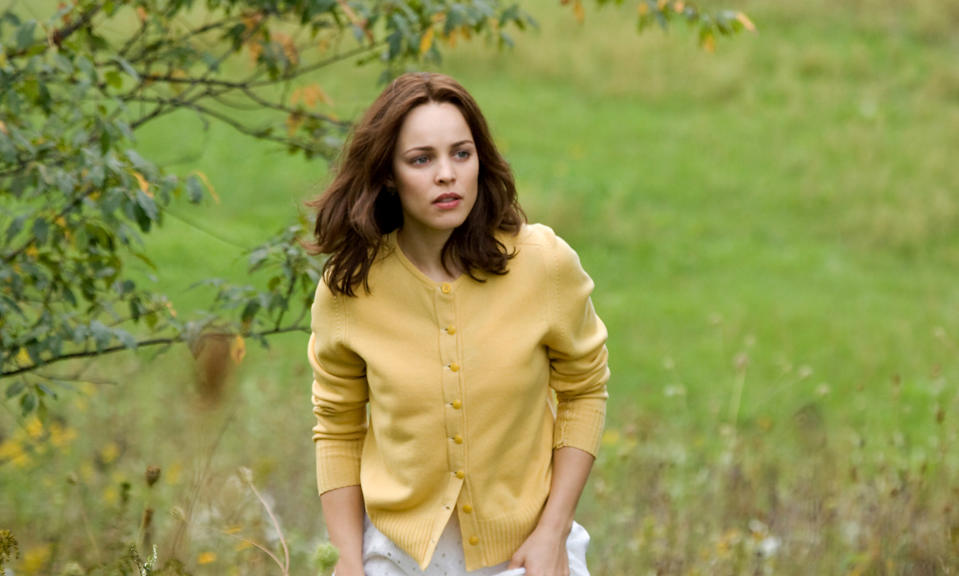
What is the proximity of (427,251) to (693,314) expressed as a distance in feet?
21.9

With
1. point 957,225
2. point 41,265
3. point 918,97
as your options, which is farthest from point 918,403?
point 918,97

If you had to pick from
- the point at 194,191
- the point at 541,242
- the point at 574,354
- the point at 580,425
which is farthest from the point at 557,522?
the point at 194,191

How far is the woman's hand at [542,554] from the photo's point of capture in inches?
89.7

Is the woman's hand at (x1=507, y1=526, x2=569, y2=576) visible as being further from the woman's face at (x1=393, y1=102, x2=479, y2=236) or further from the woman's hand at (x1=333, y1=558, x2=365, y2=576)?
the woman's face at (x1=393, y1=102, x2=479, y2=236)

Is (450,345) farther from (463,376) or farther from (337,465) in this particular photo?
(337,465)

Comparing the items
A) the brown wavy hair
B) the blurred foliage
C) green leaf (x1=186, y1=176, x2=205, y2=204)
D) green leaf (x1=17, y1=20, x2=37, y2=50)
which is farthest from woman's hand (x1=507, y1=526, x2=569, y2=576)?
green leaf (x1=17, y1=20, x2=37, y2=50)

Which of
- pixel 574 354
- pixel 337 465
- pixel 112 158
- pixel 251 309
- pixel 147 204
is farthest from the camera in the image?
pixel 251 309

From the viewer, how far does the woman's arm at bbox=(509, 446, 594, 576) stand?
2281 mm

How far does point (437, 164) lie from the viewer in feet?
7.41

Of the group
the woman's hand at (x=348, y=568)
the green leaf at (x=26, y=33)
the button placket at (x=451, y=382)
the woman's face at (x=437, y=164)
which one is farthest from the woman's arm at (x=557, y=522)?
the green leaf at (x=26, y=33)

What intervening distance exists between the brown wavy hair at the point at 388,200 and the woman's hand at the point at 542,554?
1.61ft

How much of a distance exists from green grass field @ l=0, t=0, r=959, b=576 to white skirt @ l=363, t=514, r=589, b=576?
1.24 ft

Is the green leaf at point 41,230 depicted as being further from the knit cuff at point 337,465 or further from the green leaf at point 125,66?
the knit cuff at point 337,465

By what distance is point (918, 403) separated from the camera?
24.3 feet
